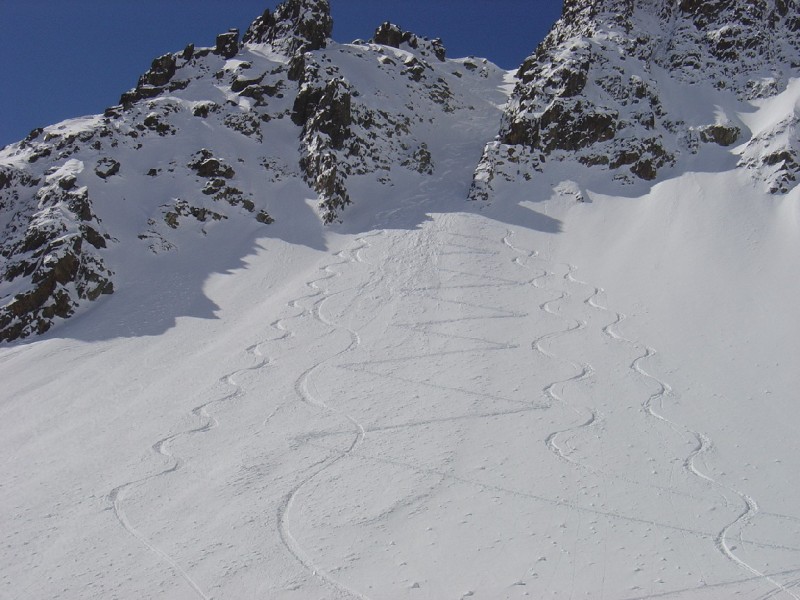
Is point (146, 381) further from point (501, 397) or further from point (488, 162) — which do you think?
point (488, 162)

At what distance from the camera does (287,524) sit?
30.6ft

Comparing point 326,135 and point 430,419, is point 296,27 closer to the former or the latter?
point 326,135

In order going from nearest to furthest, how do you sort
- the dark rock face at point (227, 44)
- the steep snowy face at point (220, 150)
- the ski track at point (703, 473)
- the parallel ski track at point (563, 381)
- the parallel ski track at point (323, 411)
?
the ski track at point (703, 473)
the parallel ski track at point (323, 411)
the parallel ski track at point (563, 381)
the steep snowy face at point (220, 150)
the dark rock face at point (227, 44)

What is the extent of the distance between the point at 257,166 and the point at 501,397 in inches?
879

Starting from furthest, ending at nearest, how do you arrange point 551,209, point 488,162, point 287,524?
point 488,162, point 551,209, point 287,524

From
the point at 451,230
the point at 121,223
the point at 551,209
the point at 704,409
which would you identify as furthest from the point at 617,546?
the point at 121,223

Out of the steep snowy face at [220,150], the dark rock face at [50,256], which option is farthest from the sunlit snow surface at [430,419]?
the steep snowy face at [220,150]

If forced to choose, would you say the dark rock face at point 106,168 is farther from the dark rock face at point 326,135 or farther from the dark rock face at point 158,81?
the dark rock face at point 158,81

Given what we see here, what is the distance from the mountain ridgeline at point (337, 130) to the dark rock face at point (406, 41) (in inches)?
187

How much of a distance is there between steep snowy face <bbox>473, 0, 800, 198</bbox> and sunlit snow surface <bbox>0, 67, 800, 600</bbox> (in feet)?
18.4

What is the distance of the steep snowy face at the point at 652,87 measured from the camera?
1187 inches

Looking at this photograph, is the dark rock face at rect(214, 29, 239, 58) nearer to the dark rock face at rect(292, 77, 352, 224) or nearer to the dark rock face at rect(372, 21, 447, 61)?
the dark rock face at rect(292, 77, 352, 224)

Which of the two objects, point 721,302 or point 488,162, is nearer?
point 721,302

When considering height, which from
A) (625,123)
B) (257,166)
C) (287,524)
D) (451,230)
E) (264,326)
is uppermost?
(625,123)
